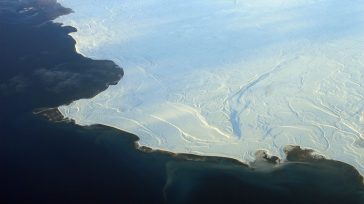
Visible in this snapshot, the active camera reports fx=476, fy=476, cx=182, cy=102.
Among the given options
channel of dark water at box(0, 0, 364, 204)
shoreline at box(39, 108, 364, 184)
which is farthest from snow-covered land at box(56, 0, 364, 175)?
channel of dark water at box(0, 0, 364, 204)

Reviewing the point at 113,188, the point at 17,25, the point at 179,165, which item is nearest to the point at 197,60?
the point at 179,165

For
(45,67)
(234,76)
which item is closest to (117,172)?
(234,76)

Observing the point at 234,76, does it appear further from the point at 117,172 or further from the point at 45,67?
→ the point at 45,67

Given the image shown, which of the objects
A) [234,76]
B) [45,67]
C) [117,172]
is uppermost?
[234,76]

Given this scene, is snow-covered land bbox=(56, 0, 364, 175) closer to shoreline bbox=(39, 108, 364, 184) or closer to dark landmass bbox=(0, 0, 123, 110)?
shoreline bbox=(39, 108, 364, 184)

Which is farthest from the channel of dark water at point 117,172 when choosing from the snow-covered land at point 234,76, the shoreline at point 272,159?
the snow-covered land at point 234,76

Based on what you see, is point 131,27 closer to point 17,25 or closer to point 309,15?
point 17,25
